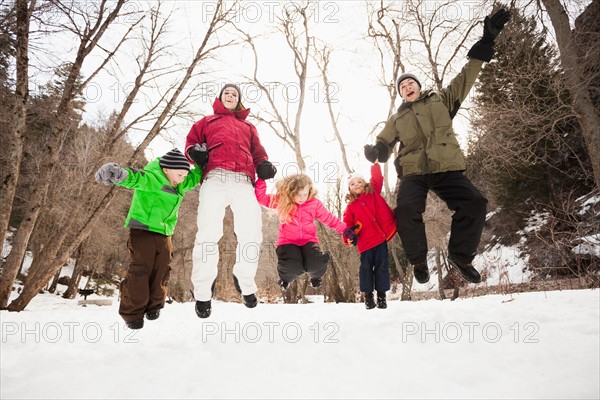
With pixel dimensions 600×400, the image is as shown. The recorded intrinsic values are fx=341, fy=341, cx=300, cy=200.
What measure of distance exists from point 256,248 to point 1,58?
6681 millimetres

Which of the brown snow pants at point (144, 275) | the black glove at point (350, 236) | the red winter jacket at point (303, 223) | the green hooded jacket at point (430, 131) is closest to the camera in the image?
the brown snow pants at point (144, 275)

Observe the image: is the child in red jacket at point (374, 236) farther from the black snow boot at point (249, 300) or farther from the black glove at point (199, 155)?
the black glove at point (199, 155)

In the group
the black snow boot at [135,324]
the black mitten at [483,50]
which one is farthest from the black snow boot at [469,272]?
the black snow boot at [135,324]

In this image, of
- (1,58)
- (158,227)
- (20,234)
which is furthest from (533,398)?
(1,58)

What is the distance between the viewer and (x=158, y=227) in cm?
324

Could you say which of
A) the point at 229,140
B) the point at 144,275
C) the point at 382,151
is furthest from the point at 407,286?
the point at 144,275

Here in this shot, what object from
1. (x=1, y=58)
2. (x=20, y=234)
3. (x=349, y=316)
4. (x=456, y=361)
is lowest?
(x=456, y=361)

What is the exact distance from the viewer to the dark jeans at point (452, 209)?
332cm

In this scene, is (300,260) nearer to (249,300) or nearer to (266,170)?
(249,300)

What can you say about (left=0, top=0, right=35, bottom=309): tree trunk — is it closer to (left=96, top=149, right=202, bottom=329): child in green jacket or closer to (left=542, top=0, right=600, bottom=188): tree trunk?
→ (left=96, top=149, right=202, bottom=329): child in green jacket

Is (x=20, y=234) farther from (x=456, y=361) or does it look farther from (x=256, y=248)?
(x=456, y=361)

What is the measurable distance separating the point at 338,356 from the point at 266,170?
6.39 feet

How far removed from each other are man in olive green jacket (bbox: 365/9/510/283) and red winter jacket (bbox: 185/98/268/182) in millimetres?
1283

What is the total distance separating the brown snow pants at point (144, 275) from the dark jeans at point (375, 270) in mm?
2192
